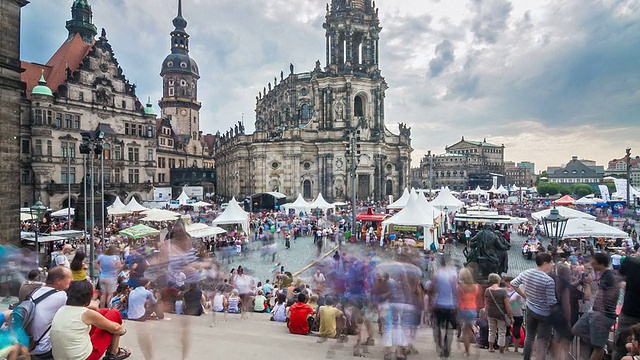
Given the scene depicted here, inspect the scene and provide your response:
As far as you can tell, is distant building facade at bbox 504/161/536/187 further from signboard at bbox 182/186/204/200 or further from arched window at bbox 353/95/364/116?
signboard at bbox 182/186/204/200

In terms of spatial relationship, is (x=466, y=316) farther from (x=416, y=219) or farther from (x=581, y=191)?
(x=581, y=191)

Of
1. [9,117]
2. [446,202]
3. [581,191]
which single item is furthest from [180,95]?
[581,191]

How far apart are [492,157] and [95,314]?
13058cm

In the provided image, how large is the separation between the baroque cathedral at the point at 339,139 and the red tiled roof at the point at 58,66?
21.7m

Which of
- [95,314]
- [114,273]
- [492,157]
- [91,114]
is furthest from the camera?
[492,157]

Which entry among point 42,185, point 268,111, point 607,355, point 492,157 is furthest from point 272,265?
point 492,157

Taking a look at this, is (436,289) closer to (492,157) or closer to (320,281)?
(320,281)

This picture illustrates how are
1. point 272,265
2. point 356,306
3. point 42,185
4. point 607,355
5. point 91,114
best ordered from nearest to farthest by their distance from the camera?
point 607,355 → point 356,306 → point 272,265 → point 42,185 → point 91,114

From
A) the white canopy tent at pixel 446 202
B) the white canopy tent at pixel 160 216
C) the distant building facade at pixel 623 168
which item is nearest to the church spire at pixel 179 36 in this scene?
the white canopy tent at pixel 160 216

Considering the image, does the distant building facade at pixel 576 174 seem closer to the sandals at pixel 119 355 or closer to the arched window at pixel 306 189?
the arched window at pixel 306 189

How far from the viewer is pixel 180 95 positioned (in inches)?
2923

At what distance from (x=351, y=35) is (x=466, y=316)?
50.7 meters

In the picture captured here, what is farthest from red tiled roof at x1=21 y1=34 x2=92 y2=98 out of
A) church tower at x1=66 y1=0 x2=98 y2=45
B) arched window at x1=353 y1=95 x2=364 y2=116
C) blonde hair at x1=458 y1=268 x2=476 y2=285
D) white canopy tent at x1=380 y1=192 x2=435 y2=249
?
blonde hair at x1=458 y1=268 x2=476 y2=285

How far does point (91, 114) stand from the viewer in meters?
41.2
